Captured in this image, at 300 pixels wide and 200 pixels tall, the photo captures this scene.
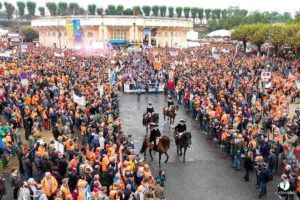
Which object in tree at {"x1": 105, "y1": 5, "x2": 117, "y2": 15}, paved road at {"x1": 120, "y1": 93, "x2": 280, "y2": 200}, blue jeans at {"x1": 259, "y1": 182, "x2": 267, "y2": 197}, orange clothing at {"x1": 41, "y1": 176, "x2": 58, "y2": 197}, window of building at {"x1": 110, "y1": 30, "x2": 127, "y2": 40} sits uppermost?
tree at {"x1": 105, "y1": 5, "x2": 117, "y2": 15}

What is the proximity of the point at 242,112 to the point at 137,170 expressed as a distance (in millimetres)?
8975

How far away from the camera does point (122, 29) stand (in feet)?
248

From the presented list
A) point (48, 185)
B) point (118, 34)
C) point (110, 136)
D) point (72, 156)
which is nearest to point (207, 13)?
point (118, 34)

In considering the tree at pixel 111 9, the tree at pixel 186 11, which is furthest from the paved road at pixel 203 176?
the tree at pixel 186 11

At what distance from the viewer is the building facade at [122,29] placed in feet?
243

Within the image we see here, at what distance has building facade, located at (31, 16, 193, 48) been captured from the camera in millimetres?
74000

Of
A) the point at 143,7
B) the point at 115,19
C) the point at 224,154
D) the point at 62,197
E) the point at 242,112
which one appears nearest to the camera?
the point at 62,197

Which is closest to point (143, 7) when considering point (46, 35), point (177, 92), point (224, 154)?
point (46, 35)

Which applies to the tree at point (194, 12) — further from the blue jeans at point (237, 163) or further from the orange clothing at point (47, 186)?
the orange clothing at point (47, 186)

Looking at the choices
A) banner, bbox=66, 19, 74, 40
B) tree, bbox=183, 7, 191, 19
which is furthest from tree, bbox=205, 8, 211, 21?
banner, bbox=66, 19, 74, 40

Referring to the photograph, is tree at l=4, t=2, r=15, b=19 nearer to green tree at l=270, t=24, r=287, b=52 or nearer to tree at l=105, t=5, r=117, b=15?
tree at l=105, t=5, r=117, b=15

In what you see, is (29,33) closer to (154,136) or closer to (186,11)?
(186,11)

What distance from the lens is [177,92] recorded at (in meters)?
23.2

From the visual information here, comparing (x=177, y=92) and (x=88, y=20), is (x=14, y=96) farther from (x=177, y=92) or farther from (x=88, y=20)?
(x=88, y=20)
